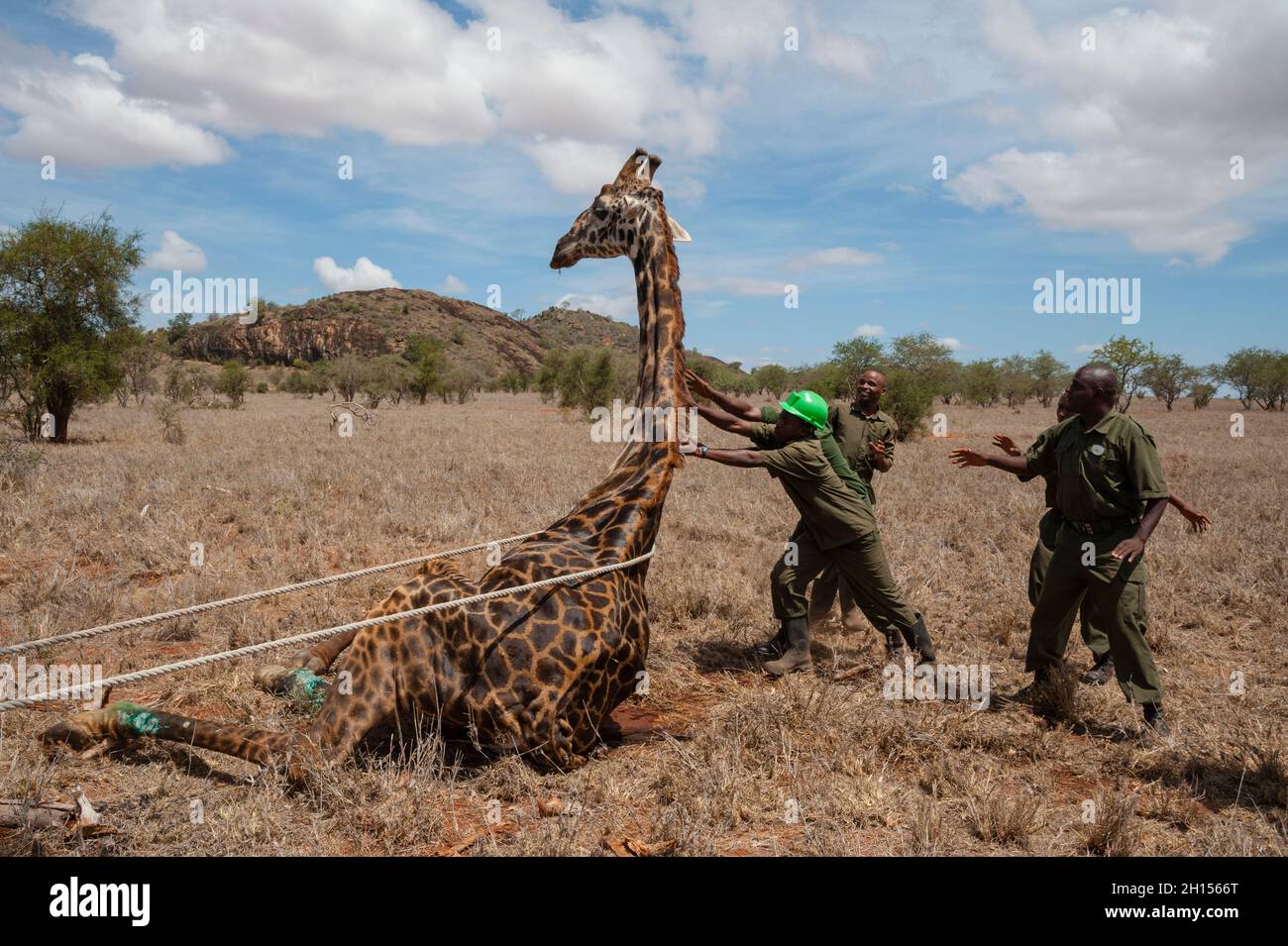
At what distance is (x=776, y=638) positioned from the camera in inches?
217

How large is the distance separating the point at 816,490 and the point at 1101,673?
88.2 inches

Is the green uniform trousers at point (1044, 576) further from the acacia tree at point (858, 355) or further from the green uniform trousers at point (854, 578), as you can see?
the acacia tree at point (858, 355)

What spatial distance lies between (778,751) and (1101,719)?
6.65ft

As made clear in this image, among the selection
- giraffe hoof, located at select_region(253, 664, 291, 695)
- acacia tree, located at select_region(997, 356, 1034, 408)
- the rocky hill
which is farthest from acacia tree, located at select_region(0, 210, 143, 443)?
the rocky hill

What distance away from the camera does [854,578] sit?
5.17 metres

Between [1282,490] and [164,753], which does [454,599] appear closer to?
[164,753]

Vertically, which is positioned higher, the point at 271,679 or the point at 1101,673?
the point at 271,679

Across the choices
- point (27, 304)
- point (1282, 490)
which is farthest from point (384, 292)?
point (1282, 490)

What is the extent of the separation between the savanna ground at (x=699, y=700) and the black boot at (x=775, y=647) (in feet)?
0.54

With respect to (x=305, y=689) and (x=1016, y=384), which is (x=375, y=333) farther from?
(x=305, y=689)

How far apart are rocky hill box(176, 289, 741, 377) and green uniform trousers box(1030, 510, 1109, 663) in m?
64.6

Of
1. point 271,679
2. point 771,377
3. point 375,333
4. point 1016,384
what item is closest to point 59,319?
point 271,679

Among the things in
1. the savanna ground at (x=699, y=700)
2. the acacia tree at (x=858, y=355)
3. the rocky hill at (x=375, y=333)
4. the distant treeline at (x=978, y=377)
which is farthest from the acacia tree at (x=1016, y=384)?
the savanna ground at (x=699, y=700)

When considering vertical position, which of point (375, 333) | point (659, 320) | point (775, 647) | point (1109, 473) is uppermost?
point (375, 333)
